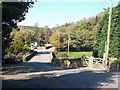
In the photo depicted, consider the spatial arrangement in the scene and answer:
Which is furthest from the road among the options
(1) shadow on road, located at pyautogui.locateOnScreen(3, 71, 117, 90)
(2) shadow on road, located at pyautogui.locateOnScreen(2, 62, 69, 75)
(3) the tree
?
(3) the tree

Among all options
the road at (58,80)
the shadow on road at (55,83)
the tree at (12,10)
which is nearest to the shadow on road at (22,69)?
the road at (58,80)

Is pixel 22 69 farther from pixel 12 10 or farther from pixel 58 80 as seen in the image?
pixel 12 10

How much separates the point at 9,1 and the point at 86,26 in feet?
373

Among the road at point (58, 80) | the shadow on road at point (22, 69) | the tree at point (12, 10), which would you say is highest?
the tree at point (12, 10)

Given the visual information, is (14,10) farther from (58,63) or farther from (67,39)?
(67,39)

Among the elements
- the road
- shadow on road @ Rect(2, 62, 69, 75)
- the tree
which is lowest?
shadow on road @ Rect(2, 62, 69, 75)

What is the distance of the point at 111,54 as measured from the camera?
211 ft

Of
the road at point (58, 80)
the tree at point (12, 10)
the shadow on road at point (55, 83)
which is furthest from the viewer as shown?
the road at point (58, 80)

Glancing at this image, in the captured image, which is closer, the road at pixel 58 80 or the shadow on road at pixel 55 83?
the shadow on road at pixel 55 83

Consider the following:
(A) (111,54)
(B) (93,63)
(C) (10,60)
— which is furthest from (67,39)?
(B) (93,63)

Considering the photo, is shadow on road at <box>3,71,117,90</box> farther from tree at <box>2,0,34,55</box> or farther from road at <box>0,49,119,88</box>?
tree at <box>2,0,34,55</box>

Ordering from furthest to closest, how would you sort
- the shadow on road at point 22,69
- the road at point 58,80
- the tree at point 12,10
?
1. the shadow on road at point 22,69
2. the road at point 58,80
3. the tree at point 12,10

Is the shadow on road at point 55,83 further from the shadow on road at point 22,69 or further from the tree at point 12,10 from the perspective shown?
the shadow on road at point 22,69

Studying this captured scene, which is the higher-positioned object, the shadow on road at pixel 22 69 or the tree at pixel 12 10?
the tree at pixel 12 10
